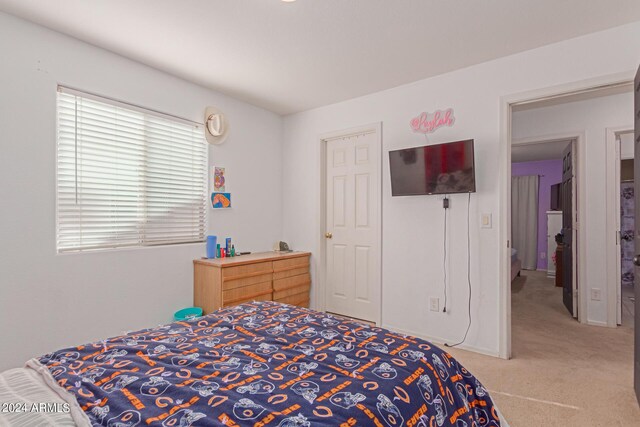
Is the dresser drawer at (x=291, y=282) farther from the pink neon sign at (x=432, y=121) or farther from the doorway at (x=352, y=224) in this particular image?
the pink neon sign at (x=432, y=121)

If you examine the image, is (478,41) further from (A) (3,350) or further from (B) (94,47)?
(A) (3,350)

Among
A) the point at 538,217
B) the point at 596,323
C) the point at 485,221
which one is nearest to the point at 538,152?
the point at 538,217

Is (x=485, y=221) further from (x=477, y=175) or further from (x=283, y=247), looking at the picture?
(x=283, y=247)

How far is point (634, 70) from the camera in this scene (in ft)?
7.63

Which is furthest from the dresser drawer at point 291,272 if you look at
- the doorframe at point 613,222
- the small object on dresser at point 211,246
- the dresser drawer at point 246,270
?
the doorframe at point 613,222

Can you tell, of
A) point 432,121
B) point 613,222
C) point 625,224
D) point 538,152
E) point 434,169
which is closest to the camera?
point 434,169

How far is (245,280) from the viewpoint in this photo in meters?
3.25

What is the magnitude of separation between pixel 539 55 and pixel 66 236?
3.98m

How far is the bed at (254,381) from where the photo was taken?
0.98 metres

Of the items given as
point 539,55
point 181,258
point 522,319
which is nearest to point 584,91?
point 539,55

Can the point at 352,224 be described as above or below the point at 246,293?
above

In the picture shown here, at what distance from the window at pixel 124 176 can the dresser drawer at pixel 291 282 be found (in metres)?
0.96

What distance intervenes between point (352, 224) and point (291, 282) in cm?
99

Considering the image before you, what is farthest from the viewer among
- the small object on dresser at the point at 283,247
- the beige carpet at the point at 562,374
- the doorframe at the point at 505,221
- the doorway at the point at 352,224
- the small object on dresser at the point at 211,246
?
the small object on dresser at the point at 283,247
